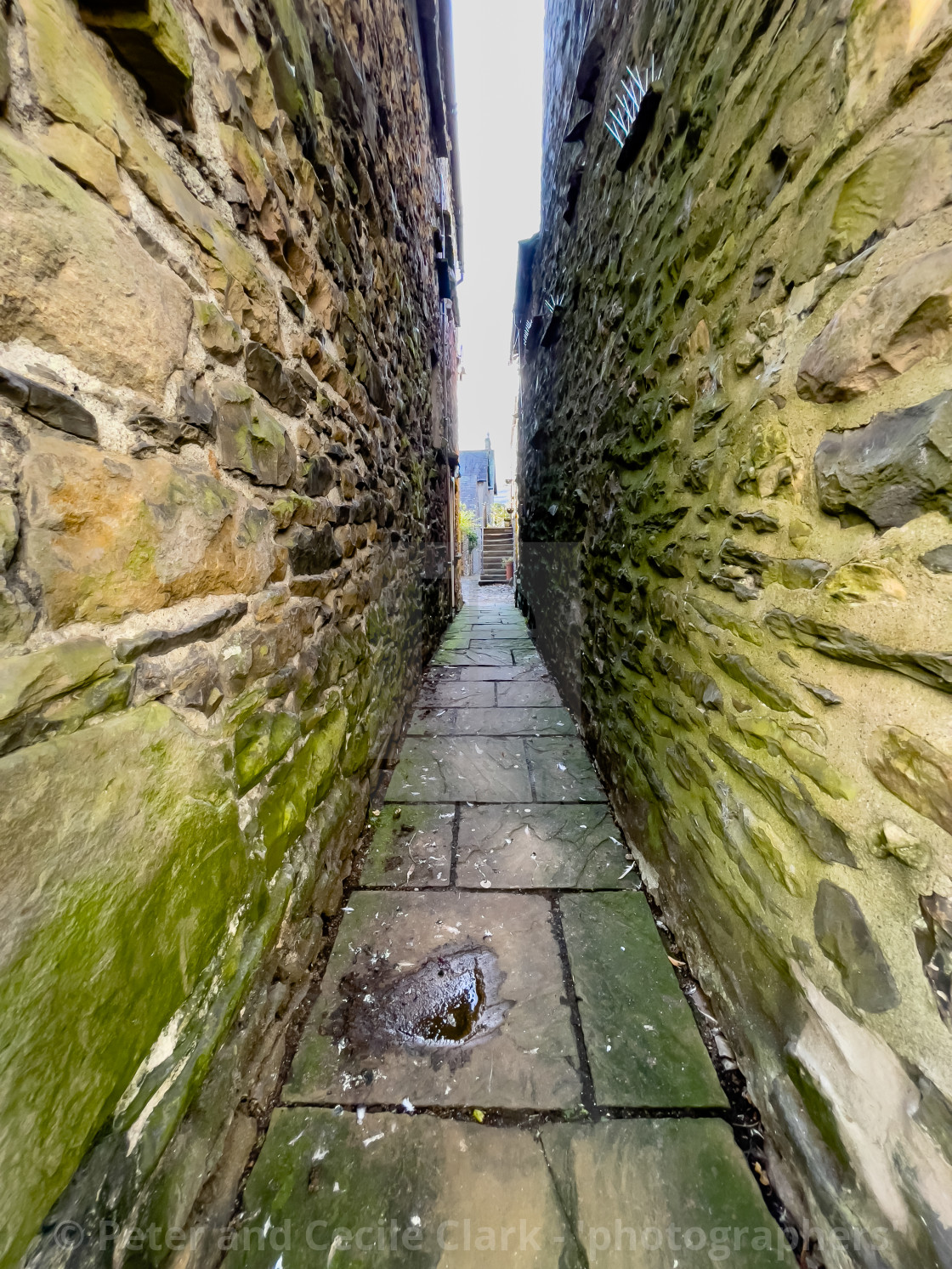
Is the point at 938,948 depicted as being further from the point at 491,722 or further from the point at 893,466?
the point at 491,722

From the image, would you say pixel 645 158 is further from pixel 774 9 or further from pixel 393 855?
pixel 393 855

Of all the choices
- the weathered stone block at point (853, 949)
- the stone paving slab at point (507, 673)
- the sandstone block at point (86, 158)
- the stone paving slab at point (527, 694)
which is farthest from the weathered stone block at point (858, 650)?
the stone paving slab at point (507, 673)

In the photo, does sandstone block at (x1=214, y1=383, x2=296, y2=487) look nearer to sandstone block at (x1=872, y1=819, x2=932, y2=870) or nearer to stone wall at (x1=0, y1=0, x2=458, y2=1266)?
stone wall at (x1=0, y1=0, x2=458, y2=1266)

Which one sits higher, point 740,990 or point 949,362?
point 949,362

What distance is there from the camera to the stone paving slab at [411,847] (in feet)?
5.84

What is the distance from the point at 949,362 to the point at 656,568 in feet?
3.62

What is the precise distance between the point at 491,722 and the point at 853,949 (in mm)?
2439

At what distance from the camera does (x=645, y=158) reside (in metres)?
1.93

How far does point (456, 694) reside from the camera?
3.74 metres

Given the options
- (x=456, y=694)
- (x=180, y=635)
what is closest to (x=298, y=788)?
(x=180, y=635)

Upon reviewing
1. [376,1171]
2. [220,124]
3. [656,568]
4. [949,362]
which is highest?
[220,124]

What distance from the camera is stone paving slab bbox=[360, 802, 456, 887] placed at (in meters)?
1.78

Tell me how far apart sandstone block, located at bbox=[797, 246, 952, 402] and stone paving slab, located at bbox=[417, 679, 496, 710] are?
2842mm

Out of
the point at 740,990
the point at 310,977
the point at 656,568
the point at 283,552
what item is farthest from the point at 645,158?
the point at 310,977
